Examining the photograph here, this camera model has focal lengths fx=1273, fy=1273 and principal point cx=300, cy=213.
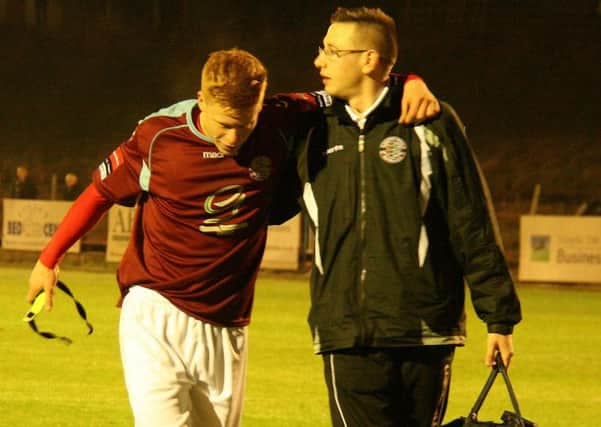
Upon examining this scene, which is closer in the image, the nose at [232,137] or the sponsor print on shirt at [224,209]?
the nose at [232,137]

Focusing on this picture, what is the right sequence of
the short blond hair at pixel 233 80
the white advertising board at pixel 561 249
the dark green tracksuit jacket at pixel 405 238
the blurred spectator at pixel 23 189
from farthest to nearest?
the blurred spectator at pixel 23 189, the white advertising board at pixel 561 249, the short blond hair at pixel 233 80, the dark green tracksuit jacket at pixel 405 238

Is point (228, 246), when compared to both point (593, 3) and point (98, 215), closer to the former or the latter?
point (98, 215)

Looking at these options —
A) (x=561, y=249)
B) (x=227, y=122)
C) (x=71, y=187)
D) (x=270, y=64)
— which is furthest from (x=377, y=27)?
(x=270, y=64)

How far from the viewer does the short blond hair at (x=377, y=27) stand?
445 centimetres

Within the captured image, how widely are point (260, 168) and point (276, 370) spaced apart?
633 centimetres

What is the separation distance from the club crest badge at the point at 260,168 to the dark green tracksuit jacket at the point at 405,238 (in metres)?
0.44

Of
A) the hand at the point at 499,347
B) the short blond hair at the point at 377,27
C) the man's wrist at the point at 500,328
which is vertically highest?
the short blond hair at the point at 377,27

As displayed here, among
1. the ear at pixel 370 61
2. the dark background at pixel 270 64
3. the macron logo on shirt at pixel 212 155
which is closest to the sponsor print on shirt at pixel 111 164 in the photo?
the macron logo on shirt at pixel 212 155

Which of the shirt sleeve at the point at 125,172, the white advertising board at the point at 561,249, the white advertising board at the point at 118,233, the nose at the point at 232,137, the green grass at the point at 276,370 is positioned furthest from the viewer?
the white advertising board at the point at 118,233

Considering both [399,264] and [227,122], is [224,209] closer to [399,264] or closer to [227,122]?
[227,122]

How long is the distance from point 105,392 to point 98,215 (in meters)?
4.72

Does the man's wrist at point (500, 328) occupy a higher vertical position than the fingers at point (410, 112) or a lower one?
lower

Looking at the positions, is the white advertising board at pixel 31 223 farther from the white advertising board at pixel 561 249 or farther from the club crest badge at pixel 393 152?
the club crest badge at pixel 393 152

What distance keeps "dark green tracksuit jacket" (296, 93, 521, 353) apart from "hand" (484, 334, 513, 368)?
0.09ft
